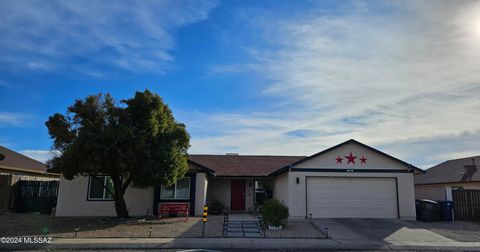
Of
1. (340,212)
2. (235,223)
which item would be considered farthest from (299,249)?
(340,212)

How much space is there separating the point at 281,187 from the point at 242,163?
572 cm

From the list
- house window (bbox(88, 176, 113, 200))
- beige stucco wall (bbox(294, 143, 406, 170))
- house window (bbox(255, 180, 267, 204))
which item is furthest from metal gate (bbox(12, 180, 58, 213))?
beige stucco wall (bbox(294, 143, 406, 170))

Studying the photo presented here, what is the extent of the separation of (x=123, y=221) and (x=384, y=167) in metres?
13.7

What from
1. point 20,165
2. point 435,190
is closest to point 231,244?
point 20,165

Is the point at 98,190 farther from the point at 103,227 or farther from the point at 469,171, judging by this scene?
the point at 469,171

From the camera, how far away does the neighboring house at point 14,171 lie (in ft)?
69.7

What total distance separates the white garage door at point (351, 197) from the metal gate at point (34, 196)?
15.3 meters

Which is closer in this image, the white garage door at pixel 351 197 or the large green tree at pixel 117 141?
the large green tree at pixel 117 141

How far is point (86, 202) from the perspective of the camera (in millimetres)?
20344

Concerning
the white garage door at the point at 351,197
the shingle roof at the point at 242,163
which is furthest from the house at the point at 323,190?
the shingle roof at the point at 242,163

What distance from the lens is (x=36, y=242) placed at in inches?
480

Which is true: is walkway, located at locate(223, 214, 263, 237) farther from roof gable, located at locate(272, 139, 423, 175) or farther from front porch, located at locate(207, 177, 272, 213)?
front porch, located at locate(207, 177, 272, 213)

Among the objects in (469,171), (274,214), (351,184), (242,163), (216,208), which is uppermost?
(242,163)

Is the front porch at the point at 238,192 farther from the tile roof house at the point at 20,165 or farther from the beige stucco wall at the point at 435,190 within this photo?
the beige stucco wall at the point at 435,190
